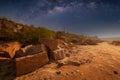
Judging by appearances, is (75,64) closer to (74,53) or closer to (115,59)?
(74,53)

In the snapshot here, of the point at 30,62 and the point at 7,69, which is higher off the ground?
the point at 30,62

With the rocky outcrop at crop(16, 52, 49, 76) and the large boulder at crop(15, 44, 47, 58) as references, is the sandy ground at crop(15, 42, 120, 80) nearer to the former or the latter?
the rocky outcrop at crop(16, 52, 49, 76)

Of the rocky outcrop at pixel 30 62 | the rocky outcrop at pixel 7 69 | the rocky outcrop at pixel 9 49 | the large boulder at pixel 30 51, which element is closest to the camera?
the rocky outcrop at pixel 30 62

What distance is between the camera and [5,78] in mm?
9680

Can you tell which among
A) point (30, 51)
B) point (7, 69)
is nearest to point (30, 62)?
point (30, 51)

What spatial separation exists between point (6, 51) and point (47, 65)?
311 cm

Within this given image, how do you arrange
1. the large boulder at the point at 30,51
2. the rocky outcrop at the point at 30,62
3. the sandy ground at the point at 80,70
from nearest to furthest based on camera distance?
the sandy ground at the point at 80,70, the rocky outcrop at the point at 30,62, the large boulder at the point at 30,51

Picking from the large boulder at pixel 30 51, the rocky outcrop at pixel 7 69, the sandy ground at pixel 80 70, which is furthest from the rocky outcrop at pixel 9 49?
the sandy ground at pixel 80 70

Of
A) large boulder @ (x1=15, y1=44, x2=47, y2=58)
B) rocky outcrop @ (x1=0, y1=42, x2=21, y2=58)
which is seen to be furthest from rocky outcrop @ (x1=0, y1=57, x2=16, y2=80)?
large boulder @ (x1=15, y1=44, x2=47, y2=58)

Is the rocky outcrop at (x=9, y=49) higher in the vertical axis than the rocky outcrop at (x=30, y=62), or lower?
higher

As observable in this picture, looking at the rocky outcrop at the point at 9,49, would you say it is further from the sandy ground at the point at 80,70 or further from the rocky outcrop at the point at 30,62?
the sandy ground at the point at 80,70

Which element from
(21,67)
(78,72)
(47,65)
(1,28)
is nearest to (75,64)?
(78,72)

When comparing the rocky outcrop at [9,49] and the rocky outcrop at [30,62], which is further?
the rocky outcrop at [9,49]

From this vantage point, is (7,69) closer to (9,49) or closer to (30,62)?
(9,49)
